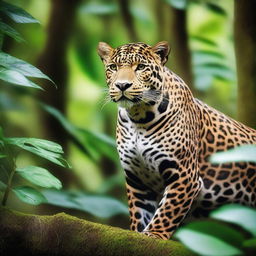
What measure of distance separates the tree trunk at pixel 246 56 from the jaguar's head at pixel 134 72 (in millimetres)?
1384

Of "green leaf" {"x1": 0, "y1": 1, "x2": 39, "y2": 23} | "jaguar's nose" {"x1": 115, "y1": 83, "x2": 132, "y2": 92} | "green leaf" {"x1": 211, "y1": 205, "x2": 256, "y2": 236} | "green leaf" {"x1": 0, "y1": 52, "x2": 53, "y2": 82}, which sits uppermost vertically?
"green leaf" {"x1": 0, "y1": 1, "x2": 39, "y2": 23}

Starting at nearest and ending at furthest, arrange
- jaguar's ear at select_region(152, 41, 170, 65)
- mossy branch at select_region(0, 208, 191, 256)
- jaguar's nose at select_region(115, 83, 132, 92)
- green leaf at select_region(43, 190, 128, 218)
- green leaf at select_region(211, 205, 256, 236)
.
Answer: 1. green leaf at select_region(211, 205, 256, 236)
2. mossy branch at select_region(0, 208, 191, 256)
3. jaguar's nose at select_region(115, 83, 132, 92)
4. jaguar's ear at select_region(152, 41, 170, 65)
5. green leaf at select_region(43, 190, 128, 218)

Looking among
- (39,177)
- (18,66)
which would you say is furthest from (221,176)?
(18,66)

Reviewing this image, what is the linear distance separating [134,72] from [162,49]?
364 mm

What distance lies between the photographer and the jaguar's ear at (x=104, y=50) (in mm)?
6055

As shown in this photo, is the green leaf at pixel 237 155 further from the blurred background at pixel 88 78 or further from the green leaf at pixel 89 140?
the green leaf at pixel 89 140

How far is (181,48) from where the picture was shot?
8719mm

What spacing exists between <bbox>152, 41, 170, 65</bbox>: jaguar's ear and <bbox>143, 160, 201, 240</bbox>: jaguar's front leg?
86cm

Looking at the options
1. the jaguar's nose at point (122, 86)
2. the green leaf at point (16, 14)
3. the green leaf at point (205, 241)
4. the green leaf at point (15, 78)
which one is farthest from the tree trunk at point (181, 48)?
the green leaf at point (205, 241)

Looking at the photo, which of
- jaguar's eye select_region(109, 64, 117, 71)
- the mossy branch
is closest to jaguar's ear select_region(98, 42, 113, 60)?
jaguar's eye select_region(109, 64, 117, 71)

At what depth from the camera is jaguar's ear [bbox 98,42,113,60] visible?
605cm

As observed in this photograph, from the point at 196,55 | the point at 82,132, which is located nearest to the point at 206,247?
the point at 82,132

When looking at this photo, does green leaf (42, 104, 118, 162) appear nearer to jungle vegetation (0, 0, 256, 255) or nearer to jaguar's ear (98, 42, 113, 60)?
jungle vegetation (0, 0, 256, 255)

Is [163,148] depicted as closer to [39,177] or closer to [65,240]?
[39,177]
